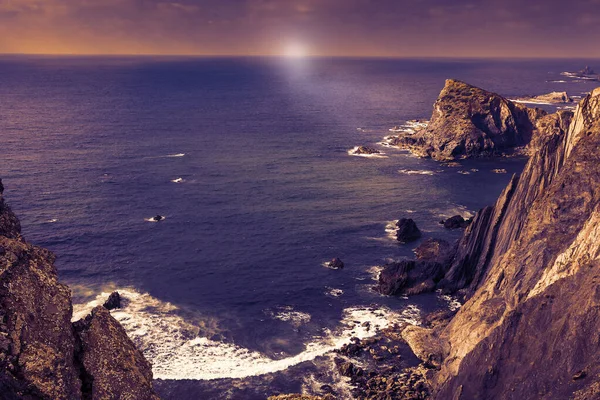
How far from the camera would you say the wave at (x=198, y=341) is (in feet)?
205

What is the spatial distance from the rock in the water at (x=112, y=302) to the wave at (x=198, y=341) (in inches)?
35.1

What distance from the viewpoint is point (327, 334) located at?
70.5m

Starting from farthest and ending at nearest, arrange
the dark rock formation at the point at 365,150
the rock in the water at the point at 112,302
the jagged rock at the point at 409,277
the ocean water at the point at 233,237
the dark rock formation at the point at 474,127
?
the dark rock formation at the point at 365,150
the dark rock formation at the point at 474,127
the jagged rock at the point at 409,277
the rock in the water at the point at 112,302
the ocean water at the point at 233,237

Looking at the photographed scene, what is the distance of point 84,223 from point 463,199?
88.0m

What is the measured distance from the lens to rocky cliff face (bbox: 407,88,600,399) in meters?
42.6

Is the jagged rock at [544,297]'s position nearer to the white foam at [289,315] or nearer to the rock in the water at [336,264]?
the white foam at [289,315]

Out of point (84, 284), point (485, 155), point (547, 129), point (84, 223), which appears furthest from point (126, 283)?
point (547, 129)

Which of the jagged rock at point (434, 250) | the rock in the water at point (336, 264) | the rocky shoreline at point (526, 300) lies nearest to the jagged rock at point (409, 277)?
the rocky shoreline at point (526, 300)

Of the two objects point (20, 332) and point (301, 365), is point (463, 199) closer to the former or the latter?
point (301, 365)

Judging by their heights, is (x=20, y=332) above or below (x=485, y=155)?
above

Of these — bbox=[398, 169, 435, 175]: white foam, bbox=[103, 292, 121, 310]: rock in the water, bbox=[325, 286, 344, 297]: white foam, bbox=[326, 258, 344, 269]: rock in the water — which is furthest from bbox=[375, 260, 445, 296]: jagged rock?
bbox=[398, 169, 435, 175]: white foam

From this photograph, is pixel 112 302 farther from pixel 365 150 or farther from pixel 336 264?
pixel 365 150

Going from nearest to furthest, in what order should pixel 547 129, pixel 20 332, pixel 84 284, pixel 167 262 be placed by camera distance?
1. pixel 20 332
2. pixel 84 284
3. pixel 167 262
4. pixel 547 129

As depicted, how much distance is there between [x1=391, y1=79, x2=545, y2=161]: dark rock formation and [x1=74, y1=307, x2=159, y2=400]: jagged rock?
157 metres
